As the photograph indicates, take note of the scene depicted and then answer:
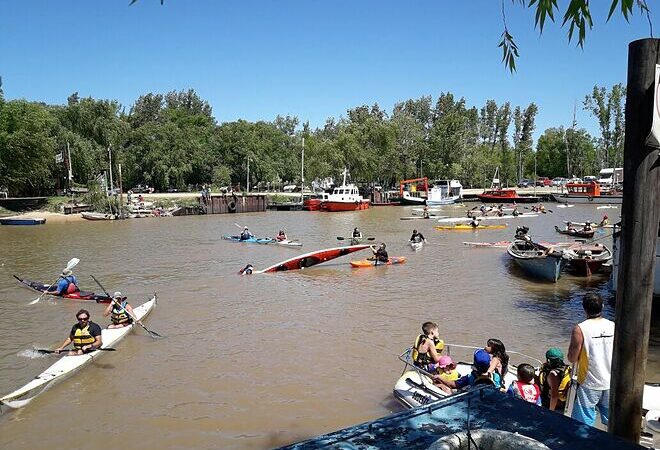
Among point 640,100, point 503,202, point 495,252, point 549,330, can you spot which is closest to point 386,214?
point 503,202

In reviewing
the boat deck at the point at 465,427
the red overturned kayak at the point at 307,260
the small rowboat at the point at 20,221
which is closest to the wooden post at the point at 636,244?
the boat deck at the point at 465,427

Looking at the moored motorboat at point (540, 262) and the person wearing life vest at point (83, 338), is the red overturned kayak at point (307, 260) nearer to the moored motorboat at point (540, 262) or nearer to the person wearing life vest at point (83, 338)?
the moored motorboat at point (540, 262)

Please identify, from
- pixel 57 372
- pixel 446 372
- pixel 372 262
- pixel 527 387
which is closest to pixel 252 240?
pixel 372 262

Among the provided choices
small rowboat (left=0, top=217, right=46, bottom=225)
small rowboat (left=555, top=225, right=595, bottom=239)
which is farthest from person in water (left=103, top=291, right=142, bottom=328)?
small rowboat (left=0, top=217, right=46, bottom=225)

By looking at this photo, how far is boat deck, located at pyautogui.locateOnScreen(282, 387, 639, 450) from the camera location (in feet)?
9.73

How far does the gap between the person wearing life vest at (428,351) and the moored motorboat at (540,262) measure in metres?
12.0

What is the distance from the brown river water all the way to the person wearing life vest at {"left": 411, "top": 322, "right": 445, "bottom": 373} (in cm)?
102

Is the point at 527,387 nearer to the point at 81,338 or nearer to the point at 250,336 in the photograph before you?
the point at 250,336

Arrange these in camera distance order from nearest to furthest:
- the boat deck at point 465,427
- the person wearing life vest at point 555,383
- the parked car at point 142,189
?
the boat deck at point 465,427, the person wearing life vest at point 555,383, the parked car at point 142,189

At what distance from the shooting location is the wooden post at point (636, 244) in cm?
313

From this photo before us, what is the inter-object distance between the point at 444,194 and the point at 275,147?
3540 cm

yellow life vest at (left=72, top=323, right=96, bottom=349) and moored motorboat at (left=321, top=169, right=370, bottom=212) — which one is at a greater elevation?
moored motorboat at (left=321, top=169, right=370, bottom=212)

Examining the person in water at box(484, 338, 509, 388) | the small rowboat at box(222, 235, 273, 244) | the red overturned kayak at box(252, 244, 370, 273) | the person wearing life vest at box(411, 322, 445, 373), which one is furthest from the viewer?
Answer: the small rowboat at box(222, 235, 273, 244)

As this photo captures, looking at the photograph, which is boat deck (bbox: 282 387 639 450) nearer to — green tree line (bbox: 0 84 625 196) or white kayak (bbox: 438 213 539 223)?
white kayak (bbox: 438 213 539 223)
